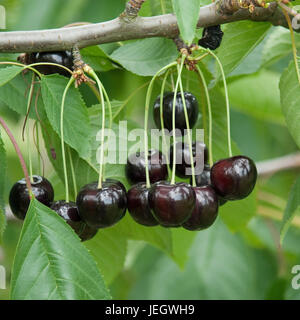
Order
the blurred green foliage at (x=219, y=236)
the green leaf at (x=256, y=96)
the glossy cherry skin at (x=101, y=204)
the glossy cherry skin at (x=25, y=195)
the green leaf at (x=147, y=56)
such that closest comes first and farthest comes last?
the glossy cherry skin at (x=101, y=204), the glossy cherry skin at (x=25, y=195), the green leaf at (x=147, y=56), the blurred green foliage at (x=219, y=236), the green leaf at (x=256, y=96)

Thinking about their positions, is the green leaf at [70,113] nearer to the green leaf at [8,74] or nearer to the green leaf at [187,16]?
the green leaf at [8,74]

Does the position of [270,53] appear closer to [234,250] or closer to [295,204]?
[295,204]

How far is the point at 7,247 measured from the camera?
11.3 feet

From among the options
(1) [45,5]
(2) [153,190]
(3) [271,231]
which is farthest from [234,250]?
(2) [153,190]

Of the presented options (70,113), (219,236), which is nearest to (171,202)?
(70,113)

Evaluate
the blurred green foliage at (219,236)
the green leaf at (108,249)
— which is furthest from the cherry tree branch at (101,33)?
the blurred green foliage at (219,236)

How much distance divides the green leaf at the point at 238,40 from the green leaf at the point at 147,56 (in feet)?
0.50

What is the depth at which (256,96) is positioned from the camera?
281cm

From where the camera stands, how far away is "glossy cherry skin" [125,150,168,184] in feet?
5.37

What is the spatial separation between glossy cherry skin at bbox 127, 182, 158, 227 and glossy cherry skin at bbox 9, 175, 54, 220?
23 cm

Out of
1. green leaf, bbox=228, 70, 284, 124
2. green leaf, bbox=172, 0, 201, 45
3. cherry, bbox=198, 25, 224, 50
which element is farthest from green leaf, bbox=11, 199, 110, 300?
green leaf, bbox=228, 70, 284, 124

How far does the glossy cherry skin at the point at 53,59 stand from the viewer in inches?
65.9

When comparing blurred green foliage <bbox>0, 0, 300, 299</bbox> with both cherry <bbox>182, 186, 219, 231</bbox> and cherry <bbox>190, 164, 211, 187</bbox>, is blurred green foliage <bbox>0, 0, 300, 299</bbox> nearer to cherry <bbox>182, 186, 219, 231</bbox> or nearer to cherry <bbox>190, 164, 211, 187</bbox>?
cherry <bbox>190, 164, 211, 187</bbox>

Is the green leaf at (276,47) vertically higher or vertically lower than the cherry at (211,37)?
higher
